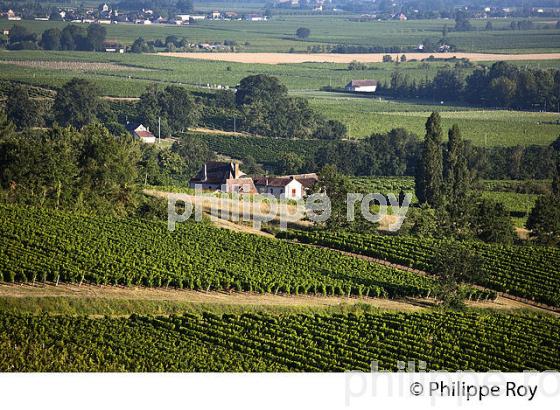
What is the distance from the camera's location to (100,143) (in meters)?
21.8

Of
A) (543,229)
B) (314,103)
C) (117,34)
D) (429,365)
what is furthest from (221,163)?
(429,365)

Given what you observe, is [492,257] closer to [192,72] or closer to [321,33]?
[192,72]

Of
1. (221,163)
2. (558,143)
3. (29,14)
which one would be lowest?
(221,163)

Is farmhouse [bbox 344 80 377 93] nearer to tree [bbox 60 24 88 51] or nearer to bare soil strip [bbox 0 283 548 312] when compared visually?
tree [bbox 60 24 88 51]

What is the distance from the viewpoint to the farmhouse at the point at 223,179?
25312 mm

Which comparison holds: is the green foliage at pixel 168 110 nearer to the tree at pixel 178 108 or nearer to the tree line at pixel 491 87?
the tree at pixel 178 108

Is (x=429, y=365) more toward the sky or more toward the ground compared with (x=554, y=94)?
more toward the ground

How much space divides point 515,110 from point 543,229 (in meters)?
2.76

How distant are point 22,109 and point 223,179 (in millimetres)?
4524

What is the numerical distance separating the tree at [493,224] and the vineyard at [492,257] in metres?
0.62

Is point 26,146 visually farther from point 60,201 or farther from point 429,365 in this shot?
point 429,365

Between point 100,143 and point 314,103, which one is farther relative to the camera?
point 314,103

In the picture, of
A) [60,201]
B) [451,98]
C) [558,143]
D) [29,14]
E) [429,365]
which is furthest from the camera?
[451,98]

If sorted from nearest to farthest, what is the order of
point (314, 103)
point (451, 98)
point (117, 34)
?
point (451, 98) < point (117, 34) < point (314, 103)
